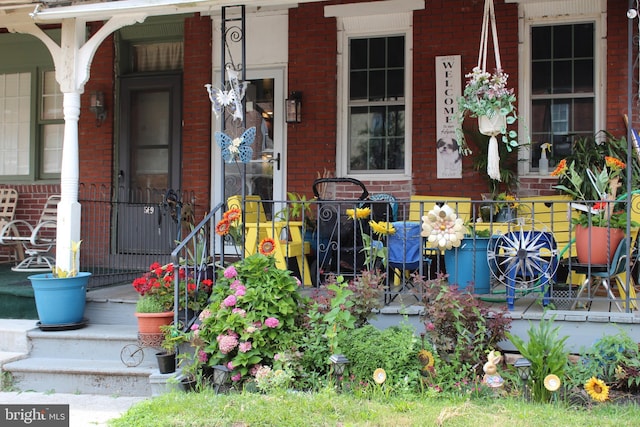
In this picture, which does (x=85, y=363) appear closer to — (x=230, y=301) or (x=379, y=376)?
(x=230, y=301)

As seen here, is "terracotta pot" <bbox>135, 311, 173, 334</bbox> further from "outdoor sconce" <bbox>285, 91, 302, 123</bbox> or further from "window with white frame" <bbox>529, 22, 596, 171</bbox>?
"window with white frame" <bbox>529, 22, 596, 171</bbox>

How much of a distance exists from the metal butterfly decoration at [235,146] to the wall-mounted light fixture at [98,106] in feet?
11.4

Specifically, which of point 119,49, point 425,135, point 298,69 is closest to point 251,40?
point 298,69

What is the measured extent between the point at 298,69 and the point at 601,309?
447 centimetres

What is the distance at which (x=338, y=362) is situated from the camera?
4.06 metres

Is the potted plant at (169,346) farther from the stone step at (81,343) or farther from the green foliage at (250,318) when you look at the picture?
the stone step at (81,343)

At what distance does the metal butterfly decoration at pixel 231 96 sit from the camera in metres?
5.17

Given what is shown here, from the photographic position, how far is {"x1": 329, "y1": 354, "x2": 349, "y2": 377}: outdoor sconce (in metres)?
4.06

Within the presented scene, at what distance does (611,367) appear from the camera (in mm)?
4051

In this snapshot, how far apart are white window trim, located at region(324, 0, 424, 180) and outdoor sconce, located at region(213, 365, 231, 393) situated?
3.51 m

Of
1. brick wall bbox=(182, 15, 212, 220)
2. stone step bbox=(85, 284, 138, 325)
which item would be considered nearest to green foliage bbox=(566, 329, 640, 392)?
stone step bbox=(85, 284, 138, 325)

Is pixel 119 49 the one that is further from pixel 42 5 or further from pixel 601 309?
pixel 601 309

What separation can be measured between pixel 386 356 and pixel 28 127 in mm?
6469

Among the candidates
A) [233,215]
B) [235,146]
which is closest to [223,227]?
[233,215]
